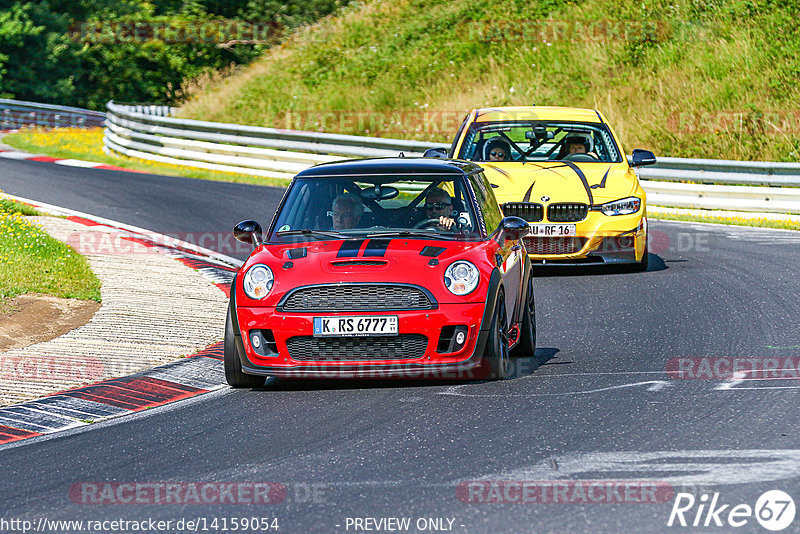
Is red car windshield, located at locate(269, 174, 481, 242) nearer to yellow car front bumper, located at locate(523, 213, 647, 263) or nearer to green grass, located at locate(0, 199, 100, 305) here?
green grass, located at locate(0, 199, 100, 305)

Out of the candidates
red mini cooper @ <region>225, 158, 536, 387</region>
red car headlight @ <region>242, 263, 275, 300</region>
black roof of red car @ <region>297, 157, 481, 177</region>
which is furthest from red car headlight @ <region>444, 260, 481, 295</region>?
black roof of red car @ <region>297, 157, 481, 177</region>

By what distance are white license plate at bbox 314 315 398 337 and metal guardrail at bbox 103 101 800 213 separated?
13.6 meters

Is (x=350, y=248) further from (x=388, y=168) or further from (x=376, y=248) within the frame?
(x=388, y=168)

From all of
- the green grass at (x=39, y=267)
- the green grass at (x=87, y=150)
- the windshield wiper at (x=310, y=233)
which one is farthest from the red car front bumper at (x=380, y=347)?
the green grass at (x=87, y=150)

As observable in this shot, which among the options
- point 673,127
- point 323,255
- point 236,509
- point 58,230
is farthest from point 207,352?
point 673,127

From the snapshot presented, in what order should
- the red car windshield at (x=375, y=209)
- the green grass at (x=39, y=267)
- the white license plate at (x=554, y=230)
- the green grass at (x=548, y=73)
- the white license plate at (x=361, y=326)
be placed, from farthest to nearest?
1. the green grass at (x=548, y=73)
2. the white license plate at (x=554, y=230)
3. the green grass at (x=39, y=267)
4. the red car windshield at (x=375, y=209)
5. the white license plate at (x=361, y=326)

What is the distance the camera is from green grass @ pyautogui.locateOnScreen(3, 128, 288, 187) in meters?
26.0

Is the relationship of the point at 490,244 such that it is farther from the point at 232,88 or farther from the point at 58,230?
the point at 232,88

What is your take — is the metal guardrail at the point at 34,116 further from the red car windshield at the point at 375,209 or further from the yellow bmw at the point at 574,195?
the red car windshield at the point at 375,209

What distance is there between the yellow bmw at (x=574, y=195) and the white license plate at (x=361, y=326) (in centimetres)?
578

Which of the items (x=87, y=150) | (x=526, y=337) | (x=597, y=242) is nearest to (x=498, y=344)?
(x=526, y=337)

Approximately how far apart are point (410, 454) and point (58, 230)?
11.0m

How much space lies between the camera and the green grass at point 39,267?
38.0ft

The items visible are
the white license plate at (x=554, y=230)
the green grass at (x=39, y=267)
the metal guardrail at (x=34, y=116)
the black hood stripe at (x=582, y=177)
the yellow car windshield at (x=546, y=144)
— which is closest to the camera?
the green grass at (x=39, y=267)
